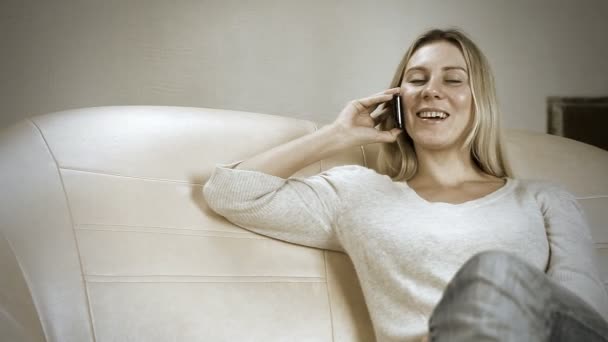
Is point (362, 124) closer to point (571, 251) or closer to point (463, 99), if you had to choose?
point (463, 99)

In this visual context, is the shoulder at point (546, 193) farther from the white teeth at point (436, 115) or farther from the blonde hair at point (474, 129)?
the white teeth at point (436, 115)

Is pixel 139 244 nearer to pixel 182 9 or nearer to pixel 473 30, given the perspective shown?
pixel 182 9

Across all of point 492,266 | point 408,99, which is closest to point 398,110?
point 408,99

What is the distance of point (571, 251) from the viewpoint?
50.9 inches

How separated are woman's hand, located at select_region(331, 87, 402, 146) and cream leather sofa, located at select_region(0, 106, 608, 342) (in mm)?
148

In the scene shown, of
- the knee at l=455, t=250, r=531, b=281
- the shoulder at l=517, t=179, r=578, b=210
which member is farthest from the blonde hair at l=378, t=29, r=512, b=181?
the knee at l=455, t=250, r=531, b=281

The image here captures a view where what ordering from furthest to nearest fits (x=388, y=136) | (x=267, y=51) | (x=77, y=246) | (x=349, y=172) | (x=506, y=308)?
A: (x=267, y=51), (x=388, y=136), (x=349, y=172), (x=77, y=246), (x=506, y=308)

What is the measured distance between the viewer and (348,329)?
1.34 meters

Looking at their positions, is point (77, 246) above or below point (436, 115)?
below

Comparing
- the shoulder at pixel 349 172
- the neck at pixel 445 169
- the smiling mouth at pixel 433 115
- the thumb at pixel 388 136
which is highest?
the smiling mouth at pixel 433 115

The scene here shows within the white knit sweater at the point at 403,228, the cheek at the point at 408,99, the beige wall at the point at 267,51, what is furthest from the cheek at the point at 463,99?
the beige wall at the point at 267,51

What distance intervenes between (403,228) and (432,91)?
367 millimetres

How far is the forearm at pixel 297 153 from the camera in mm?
1423

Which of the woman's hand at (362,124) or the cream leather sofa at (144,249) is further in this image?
the woman's hand at (362,124)
